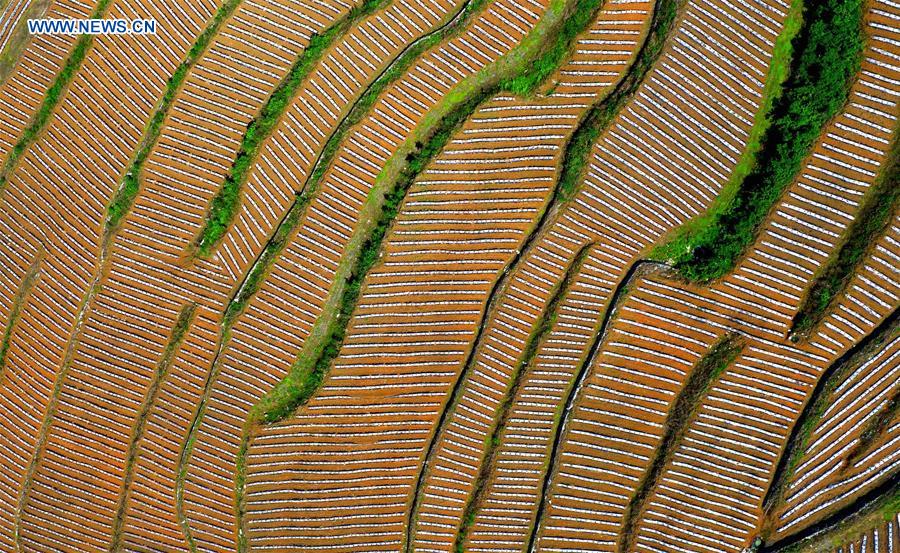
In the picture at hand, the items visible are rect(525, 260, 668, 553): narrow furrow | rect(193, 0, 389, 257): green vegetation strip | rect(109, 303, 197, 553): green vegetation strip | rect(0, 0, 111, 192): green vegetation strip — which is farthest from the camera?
rect(0, 0, 111, 192): green vegetation strip

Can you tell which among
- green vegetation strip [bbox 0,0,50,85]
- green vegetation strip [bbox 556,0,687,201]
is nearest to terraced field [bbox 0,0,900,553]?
green vegetation strip [bbox 556,0,687,201]

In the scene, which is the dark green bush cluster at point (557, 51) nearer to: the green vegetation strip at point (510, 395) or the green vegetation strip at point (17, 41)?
the green vegetation strip at point (510, 395)

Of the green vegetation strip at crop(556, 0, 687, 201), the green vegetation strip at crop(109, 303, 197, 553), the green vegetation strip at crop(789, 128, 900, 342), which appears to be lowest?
the green vegetation strip at crop(109, 303, 197, 553)

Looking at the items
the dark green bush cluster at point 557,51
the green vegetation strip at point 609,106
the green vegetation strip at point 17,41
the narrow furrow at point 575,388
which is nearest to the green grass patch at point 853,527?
the narrow furrow at point 575,388

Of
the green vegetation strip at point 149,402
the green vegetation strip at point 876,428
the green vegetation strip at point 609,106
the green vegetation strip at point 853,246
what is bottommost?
the green vegetation strip at point 149,402

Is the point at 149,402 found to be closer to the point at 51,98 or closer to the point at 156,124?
the point at 156,124

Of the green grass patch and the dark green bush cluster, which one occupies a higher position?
the dark green bush cluster

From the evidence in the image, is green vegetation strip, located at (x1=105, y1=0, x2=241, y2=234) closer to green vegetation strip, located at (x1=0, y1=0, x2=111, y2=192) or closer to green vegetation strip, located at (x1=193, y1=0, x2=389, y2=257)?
green vegetation strip, located at (x1=193, y1=0, x2=389, y2=257)
